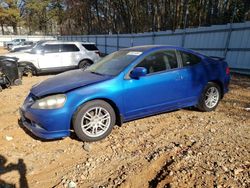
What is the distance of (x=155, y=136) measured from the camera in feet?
14.5

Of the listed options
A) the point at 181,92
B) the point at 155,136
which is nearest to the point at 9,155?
the point at 155,136

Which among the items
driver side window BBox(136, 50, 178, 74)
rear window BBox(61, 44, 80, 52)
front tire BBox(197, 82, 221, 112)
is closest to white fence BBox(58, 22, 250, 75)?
front tire BBox(197, 82, 221, 112)

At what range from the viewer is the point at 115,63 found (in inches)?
195

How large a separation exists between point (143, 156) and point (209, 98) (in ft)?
8.31

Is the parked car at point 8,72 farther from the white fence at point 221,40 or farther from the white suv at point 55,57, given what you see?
the white fence at point 221,40

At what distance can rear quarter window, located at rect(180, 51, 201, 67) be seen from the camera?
16.9ft

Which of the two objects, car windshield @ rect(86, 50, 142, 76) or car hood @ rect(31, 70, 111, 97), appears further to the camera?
car windshield @ rect(86, 50, 142, 76)

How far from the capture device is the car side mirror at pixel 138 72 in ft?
14.3

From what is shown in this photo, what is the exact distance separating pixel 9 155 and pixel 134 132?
6.93ft

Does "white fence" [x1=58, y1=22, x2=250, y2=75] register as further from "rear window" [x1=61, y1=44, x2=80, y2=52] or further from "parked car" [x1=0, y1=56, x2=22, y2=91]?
"parked car" [x1=0, y1=56, x2=22, y2=91]

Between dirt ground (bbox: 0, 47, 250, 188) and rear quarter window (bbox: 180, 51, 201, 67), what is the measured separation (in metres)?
1.12

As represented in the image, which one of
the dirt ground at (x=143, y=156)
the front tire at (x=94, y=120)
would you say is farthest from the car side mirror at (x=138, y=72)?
the dirt ground at (x=143, y=156)

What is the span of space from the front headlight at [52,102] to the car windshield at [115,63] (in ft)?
3.43

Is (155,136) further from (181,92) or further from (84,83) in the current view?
(84,83)
